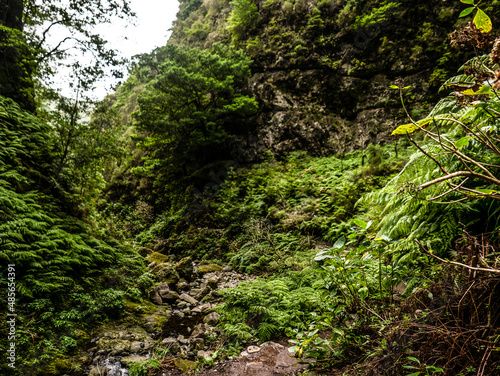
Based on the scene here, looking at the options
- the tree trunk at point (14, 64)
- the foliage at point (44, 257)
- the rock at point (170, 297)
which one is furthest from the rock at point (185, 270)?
the tree trunk at point (14, 64)

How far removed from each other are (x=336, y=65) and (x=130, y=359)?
405 inches

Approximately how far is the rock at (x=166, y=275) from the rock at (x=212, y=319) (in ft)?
6.06

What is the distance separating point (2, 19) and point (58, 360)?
262 inches

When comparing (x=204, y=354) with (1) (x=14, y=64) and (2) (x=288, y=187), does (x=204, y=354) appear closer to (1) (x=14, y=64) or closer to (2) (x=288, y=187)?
(2) (x=288, y=187)

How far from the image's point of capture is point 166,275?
5.21m

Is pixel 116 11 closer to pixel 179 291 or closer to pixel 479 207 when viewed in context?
pixel 179 291

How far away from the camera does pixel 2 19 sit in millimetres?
4855

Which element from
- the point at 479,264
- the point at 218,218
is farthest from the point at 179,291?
the point at 479,264

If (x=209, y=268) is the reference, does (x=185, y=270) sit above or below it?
above

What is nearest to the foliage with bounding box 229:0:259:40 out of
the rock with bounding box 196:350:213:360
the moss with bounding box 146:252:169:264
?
the moss with bounding box 146:252:169:264

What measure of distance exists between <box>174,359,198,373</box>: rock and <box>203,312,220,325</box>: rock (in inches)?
29.6

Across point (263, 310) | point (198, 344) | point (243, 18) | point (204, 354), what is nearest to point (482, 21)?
point (263, 310)

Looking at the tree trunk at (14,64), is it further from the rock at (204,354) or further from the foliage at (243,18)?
the foliage at (243,18)

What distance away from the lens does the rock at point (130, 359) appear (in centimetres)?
255
